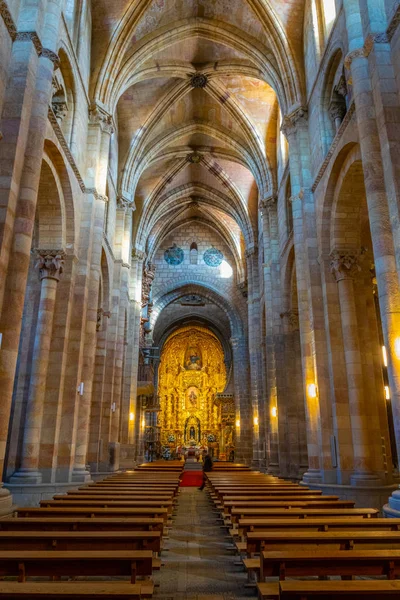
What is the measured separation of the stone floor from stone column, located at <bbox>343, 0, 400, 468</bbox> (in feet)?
13.1

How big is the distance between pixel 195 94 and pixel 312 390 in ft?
62.6

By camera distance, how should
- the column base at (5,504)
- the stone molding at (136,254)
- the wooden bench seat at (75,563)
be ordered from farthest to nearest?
the stone molding at (136,254) < the column base at (5,504) < the wooden bench seat at (75,563)

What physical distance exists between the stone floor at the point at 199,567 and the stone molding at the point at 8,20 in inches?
455

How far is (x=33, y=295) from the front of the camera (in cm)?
1449

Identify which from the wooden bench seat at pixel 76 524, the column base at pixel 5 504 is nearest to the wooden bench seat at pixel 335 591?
the wooden bench seat at pixel 76 524

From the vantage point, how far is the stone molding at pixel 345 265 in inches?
567

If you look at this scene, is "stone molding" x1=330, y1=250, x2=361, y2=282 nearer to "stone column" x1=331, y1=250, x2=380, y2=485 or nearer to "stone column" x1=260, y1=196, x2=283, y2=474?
"stone column" x1=331, y1=250, x2=380, y2=485

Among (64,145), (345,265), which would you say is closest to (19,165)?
(64,145)

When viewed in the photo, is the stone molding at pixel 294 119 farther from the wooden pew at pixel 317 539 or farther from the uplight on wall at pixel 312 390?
the wooden pew at pixel 317 539

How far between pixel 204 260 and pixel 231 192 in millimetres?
9758

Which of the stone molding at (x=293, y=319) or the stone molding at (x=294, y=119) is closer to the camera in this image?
the stone molding at (x=294, y=119)

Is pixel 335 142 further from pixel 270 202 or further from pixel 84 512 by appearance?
pixel 84 512

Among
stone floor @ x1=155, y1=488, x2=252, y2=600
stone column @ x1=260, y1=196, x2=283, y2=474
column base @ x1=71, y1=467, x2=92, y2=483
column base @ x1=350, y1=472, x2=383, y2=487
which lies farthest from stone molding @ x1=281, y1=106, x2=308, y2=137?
column base @ x1=71, y1=467, x2=92, y2=483

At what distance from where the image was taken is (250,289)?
31266mm
